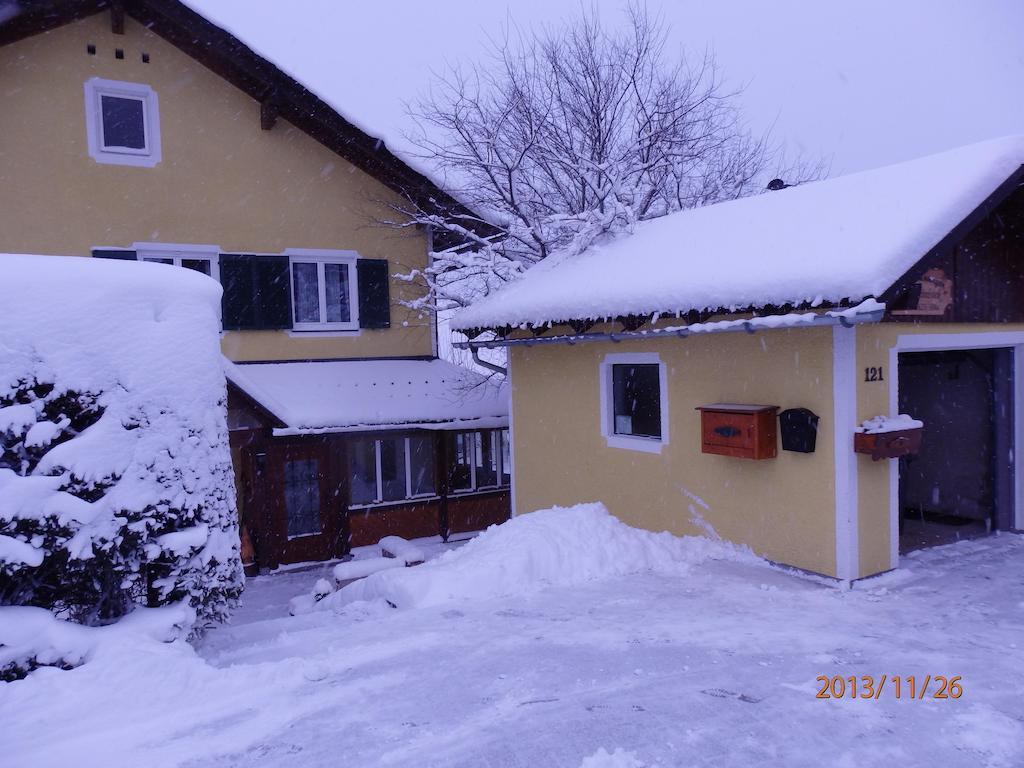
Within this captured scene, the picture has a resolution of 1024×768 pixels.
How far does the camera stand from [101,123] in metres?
11.1

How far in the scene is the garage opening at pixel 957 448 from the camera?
8.23 m

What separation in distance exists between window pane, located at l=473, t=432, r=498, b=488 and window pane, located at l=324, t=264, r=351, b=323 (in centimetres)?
316

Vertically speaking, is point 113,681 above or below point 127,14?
below

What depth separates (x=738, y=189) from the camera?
1972cm

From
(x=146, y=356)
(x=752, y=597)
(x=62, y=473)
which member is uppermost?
(x=146, y=356)

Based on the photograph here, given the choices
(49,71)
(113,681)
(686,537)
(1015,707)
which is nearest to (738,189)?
(686,537)

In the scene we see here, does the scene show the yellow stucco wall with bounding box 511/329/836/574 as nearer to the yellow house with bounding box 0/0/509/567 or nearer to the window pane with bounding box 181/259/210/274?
the yellow house with bounding box 0/0/509/567

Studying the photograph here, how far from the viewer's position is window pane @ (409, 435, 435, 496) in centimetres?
1319

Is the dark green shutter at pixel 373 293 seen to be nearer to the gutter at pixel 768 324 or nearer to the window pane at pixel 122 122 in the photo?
the window pane at pixel 122 122

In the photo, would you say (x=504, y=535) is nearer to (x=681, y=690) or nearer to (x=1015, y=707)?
(x=681, y=690)

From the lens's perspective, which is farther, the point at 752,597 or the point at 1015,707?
the point at 752,597

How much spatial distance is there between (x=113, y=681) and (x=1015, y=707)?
506cm
